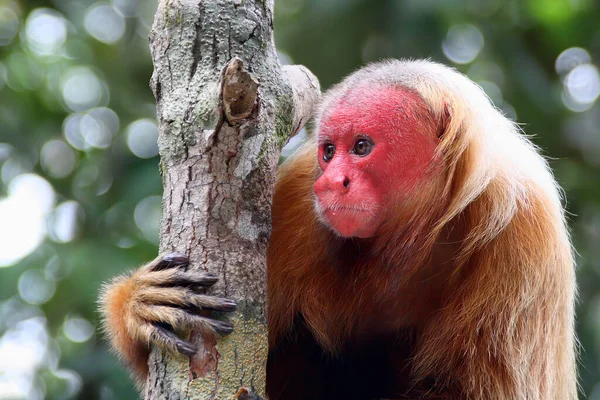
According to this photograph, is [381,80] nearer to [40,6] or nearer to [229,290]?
[229,290]

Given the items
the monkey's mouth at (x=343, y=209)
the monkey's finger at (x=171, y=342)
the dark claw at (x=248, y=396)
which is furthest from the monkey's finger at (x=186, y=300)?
the monkey's mouth at (x=343, y=209)

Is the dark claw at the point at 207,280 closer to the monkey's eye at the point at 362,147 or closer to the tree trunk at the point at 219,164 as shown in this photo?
the tree trunk at the point at 219,164

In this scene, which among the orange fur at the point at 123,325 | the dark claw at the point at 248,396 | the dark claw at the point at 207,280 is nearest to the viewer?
the dark claw at the point at 248,396

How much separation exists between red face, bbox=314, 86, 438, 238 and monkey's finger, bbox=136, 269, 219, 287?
0.67 metres

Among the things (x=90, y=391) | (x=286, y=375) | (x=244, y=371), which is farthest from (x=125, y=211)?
(x=244, y=371)

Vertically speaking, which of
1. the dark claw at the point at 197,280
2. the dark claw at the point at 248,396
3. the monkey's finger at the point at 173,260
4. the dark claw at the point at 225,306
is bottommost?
the dark claw at the point at 248,396

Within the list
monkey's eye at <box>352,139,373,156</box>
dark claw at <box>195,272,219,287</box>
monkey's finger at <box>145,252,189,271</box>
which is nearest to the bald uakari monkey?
monkey's eye at <box>352,139,373,156</box>

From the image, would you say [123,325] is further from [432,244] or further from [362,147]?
[432,244]

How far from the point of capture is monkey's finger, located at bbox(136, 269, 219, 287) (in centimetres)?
257

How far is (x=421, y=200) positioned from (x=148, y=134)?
4.43m

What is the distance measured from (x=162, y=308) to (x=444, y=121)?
4.64 feet

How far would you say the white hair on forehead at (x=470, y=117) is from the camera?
10.4 ft

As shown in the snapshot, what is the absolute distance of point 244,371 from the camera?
2.50 m

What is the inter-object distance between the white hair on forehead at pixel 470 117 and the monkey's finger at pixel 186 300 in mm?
1137
